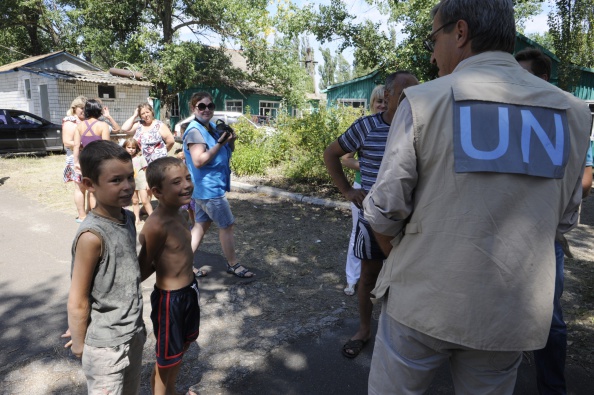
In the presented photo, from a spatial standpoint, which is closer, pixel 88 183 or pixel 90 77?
pixel 88 183

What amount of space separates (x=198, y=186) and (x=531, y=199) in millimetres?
3383

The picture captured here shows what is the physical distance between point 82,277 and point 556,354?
2.60 meters

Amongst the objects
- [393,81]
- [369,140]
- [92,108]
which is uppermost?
[393,81]

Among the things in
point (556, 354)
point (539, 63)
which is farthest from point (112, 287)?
point (539, 63)

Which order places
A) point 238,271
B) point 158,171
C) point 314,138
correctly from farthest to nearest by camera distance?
point 314,138 → point 238,271 → point 158,171

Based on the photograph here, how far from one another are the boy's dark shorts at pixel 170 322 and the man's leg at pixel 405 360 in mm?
1217

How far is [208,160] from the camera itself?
4.22 meters

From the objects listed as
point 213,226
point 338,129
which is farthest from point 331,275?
point 338,129

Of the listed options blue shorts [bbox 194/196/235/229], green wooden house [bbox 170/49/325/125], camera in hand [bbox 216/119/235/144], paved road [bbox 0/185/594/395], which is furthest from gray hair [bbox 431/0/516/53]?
green wooden house [bbox 170/49/325/125]

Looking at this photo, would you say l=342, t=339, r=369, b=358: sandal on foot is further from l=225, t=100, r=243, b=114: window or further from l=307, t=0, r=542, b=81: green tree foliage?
l=225, t=100, r=243, b=114: window

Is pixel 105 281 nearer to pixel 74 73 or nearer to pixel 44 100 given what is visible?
pixel 74 73

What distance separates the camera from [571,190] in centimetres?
161

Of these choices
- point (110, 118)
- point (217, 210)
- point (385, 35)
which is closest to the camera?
point (217, 210)

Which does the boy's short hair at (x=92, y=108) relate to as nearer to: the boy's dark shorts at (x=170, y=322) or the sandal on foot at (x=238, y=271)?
the sandal on foot at (x=238, y=271)
